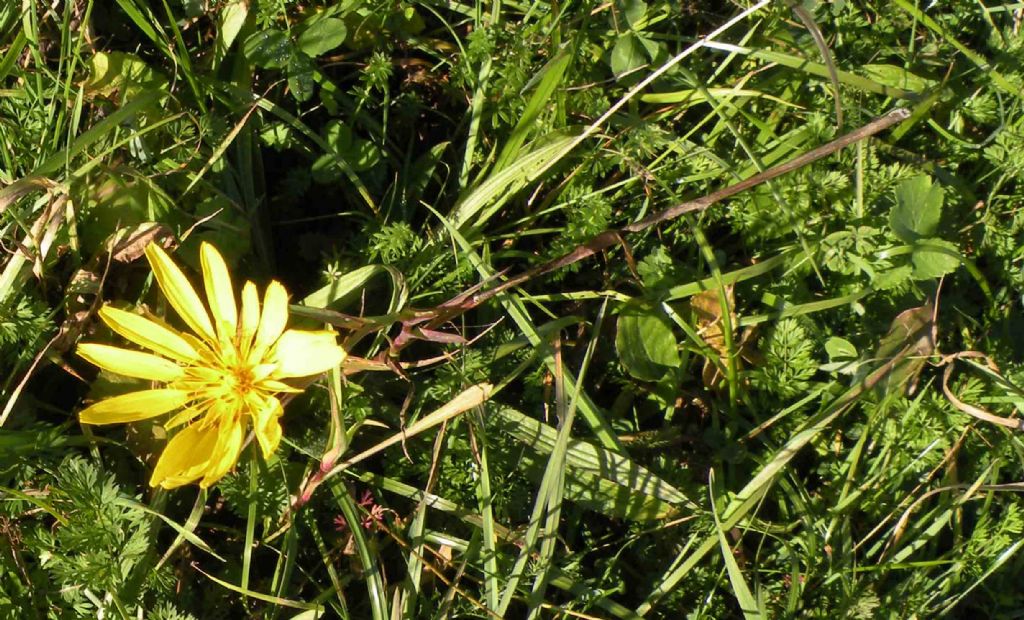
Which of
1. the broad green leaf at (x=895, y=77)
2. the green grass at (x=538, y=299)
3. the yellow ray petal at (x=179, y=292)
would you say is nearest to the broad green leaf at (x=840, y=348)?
the green grass at (x=538, y=299)

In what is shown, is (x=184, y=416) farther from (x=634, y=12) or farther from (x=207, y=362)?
(x=634, y=12)

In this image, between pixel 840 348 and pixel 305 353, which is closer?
pixel 305 353

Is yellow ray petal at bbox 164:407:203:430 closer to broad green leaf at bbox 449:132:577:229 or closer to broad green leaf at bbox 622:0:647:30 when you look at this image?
broad green leaf at bbox 449:132:577:229

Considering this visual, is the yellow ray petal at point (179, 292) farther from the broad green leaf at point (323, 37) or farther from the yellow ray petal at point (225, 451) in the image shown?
the broad green leaf at point (323, 37)

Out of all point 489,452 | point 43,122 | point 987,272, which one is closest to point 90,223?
point 43,122

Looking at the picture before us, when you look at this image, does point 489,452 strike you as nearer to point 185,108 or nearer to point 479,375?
point 479,375

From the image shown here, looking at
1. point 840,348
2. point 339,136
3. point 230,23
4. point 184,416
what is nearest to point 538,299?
point 339,136

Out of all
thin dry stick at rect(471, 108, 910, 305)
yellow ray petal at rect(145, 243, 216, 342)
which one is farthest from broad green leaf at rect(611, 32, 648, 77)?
yellow ray petal at rect(145, 243, 216, 342)
